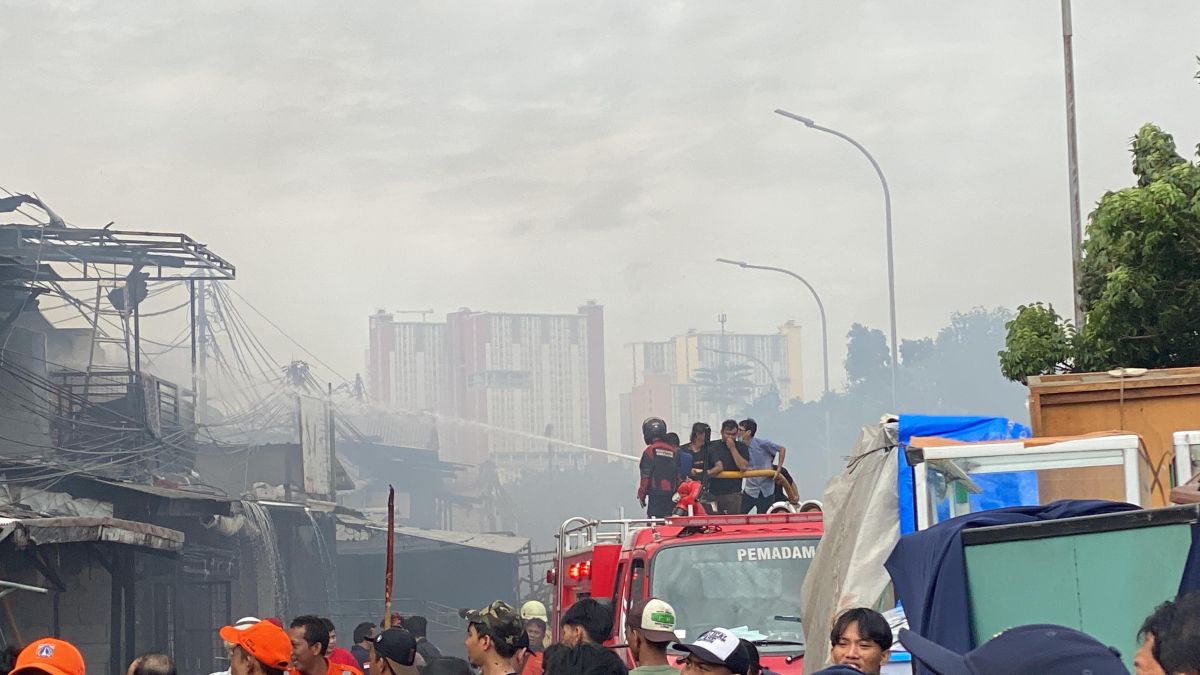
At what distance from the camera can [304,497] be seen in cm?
3516

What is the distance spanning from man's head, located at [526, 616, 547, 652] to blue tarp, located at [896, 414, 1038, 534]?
486cm

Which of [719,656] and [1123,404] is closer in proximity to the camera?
[719,656]

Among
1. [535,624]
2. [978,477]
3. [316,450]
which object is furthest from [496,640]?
[316,450]

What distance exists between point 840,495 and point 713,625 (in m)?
1.88

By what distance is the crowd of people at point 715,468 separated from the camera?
42.8 feet

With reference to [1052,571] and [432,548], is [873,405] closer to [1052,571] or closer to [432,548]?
[432,548]

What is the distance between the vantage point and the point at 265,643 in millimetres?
5184

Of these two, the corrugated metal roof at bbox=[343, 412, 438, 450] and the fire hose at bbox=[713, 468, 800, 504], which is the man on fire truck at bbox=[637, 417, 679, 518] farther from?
the corrugated metal roof at bbox=[343, 412, 438, 450]

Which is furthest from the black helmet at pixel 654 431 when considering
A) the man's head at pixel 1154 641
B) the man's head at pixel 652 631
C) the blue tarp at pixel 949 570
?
the man's head at pixel 1154 641

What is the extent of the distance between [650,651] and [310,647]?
1.42 metres

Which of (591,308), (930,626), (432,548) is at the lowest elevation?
(432,548)

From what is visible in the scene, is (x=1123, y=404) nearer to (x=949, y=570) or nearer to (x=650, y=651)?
(x=650, y=651)

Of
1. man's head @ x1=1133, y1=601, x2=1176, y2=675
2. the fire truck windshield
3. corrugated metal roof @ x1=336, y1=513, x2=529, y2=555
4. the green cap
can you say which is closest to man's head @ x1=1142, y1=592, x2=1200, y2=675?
man's head @ x1=1133, y1=601, x2=1176, y2=675

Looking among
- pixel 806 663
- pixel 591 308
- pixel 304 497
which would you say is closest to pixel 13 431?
pixel 304 497
